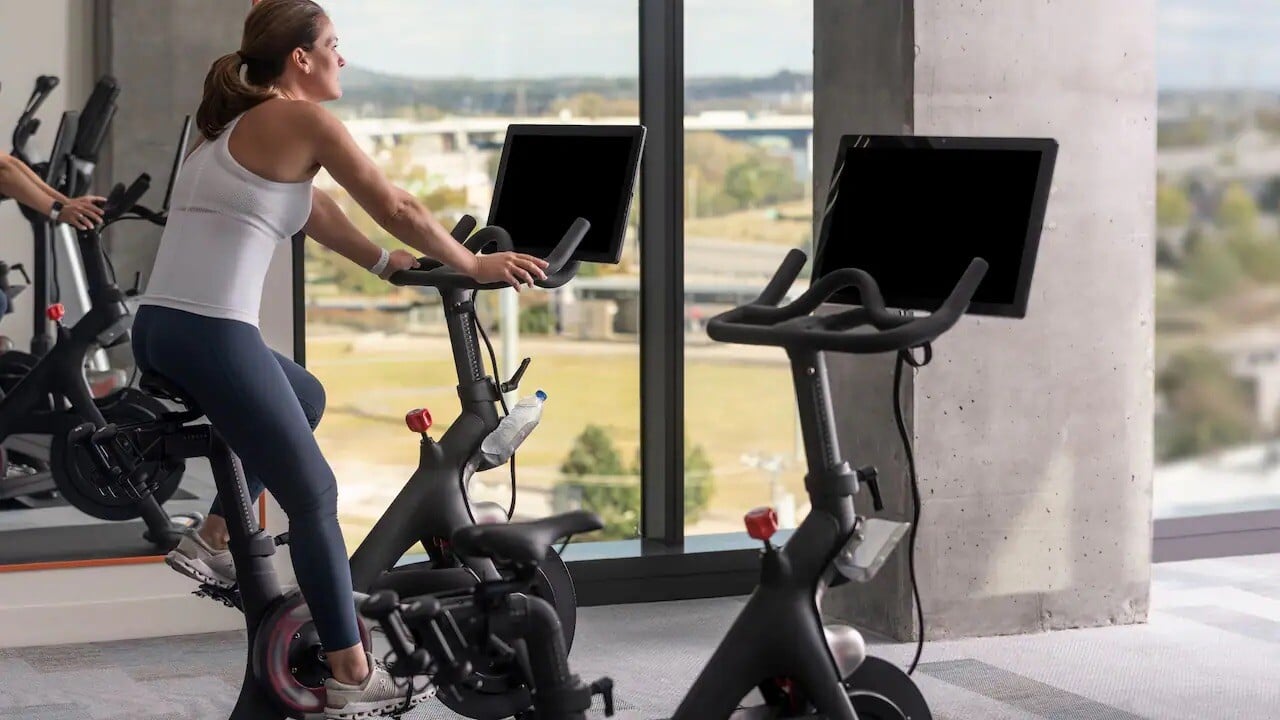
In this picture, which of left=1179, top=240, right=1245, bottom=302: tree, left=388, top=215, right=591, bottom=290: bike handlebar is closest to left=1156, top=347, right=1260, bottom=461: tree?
left=1179, top=240, right=1245, bottom=302: tree

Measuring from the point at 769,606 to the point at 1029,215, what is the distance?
2.37 feet

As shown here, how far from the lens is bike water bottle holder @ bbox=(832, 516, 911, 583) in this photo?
2549 millimetres

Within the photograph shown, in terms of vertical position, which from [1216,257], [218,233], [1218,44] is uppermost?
[1218,44]

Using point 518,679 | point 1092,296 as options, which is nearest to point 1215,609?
point 1092,296

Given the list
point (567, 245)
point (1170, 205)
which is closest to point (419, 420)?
point (567, 245)

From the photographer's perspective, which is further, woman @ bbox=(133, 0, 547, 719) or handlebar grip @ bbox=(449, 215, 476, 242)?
handlebar grip @ bbox=(449, 215, 476, 242)

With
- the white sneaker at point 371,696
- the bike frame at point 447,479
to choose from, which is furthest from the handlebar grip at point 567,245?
A: the white sneaker at point 371,696

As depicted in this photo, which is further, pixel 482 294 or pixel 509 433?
pixel 482 294

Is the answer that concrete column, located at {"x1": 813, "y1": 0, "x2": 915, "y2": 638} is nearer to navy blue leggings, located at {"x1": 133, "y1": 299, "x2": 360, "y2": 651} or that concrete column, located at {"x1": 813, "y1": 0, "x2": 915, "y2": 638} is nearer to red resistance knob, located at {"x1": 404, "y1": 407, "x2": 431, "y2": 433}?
red resistance knob, located at {"x1": 404, "y1": 407, "x2": 431, "y2": 433}

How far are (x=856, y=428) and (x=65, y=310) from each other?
6.58 ft

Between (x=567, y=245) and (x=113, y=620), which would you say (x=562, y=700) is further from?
(x=113, y=620)

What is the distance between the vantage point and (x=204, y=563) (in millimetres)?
3123

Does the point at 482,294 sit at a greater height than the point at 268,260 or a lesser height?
A: lesser

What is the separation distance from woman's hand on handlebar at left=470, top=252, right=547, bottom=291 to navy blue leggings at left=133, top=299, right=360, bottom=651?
391mm
